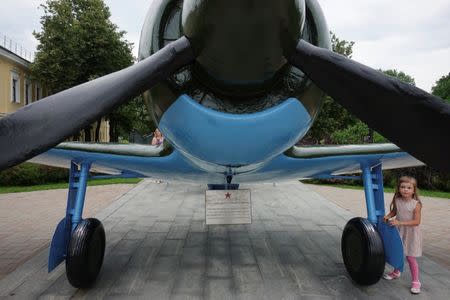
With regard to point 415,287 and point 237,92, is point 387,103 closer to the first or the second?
point 237,92

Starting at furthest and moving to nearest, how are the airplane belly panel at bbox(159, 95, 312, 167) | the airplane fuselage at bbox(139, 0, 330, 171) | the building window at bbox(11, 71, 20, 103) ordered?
the building window at bbox(11, 71, 20, 103)
the airplane belly panel at bbox(159, 95, 312, 167)
the airplane fuselage at bbox(139, 0, 330, 171)

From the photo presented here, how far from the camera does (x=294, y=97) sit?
2.21m

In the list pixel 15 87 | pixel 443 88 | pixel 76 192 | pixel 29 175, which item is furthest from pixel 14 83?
pixel 443 88

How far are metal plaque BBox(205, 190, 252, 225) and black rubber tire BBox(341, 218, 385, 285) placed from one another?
98 centimetres

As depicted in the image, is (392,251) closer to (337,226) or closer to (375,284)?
(375,284)

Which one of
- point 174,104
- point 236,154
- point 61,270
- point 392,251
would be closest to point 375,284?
point 392,251

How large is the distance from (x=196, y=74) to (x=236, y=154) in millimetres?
568

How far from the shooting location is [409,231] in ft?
11.5

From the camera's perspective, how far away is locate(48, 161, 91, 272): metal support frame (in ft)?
11.6

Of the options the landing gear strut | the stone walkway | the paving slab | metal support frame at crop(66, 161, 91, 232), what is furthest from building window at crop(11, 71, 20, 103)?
the landing gear strut

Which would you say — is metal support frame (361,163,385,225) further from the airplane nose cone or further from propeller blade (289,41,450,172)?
the airplane nose cone

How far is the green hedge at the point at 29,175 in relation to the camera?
535 inches

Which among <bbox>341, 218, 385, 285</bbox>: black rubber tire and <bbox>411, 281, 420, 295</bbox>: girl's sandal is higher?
<bbox>341, 218, 385, 285</bbox>: black rubber tire

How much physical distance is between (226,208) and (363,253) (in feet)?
4.25
